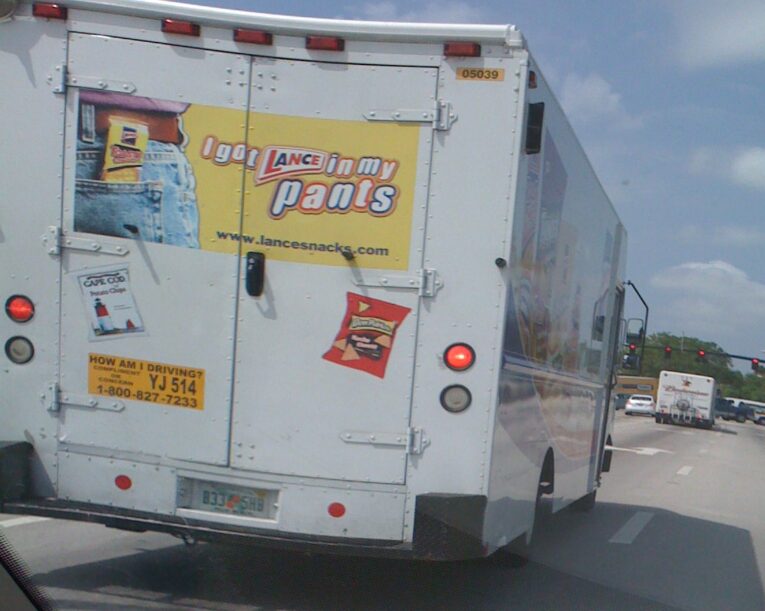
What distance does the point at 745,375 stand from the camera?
575 ft

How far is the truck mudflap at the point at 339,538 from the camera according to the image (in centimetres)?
515

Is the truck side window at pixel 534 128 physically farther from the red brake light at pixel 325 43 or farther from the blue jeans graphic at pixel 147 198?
the blue jeans graphic at pixel 147 198

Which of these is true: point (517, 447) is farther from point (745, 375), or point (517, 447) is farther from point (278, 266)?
point (745, 375)

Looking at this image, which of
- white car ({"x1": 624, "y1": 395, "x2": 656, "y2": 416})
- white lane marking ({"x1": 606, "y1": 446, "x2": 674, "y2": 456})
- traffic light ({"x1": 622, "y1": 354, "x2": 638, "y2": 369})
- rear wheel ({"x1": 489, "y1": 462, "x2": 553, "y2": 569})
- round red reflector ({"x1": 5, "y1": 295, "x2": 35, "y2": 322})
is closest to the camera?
round red reflector ({"x1": 5, "y1": 295, "x2": 35, "y2": 322})

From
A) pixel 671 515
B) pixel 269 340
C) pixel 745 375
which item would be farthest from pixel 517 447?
pixel 745 375

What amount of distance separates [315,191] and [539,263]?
159 centimetres

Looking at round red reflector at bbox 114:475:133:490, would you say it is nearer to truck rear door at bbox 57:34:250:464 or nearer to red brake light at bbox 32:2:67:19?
truck rear door at bbox 57:34:250:464

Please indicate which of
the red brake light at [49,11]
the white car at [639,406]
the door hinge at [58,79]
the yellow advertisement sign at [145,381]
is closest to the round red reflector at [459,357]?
the yellow advertisement sign at [145,381]

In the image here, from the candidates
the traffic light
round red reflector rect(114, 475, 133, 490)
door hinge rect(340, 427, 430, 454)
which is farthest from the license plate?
the traffic light

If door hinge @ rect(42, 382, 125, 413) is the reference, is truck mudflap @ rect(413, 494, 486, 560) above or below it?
below

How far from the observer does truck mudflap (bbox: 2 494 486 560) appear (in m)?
5.15

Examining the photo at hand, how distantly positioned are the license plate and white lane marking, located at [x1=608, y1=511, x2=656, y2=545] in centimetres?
570

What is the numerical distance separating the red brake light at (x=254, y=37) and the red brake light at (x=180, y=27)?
0.76 ft

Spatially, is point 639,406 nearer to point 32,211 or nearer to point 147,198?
point 147,198
